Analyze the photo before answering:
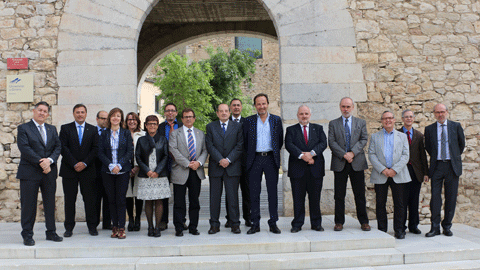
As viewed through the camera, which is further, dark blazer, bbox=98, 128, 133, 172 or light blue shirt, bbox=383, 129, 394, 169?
light blue shirt, bbox=383, 129, 394, 169

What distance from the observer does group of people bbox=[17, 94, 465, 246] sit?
189 inches

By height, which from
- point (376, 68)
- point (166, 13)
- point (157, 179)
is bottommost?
point (157, 179)

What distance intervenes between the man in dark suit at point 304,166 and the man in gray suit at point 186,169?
110 centimetres

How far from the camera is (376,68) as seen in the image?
20.7 feet

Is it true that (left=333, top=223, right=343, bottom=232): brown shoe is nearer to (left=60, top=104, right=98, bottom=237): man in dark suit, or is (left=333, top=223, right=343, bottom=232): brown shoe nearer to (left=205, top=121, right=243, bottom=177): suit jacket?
(left=205, top=121, right=243, bottom=177): suit jacket

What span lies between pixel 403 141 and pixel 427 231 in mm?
1372

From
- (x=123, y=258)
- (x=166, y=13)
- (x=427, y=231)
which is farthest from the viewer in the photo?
(x=166, y=13)

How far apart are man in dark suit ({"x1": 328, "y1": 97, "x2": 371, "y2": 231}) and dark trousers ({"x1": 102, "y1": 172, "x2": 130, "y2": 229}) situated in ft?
8.21

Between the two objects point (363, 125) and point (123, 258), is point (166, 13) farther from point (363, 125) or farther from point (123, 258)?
point (123, 258)

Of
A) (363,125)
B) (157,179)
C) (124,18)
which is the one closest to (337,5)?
(363,125)

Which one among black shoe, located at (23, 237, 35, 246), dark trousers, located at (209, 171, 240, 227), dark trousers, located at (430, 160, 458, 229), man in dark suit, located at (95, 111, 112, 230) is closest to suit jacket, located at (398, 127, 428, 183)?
dark trousers, located at (430, 160, 458, 229)

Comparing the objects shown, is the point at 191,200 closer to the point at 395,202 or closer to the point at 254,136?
the point at 254,136

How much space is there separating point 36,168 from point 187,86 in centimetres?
1335

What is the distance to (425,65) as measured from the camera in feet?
20.8
